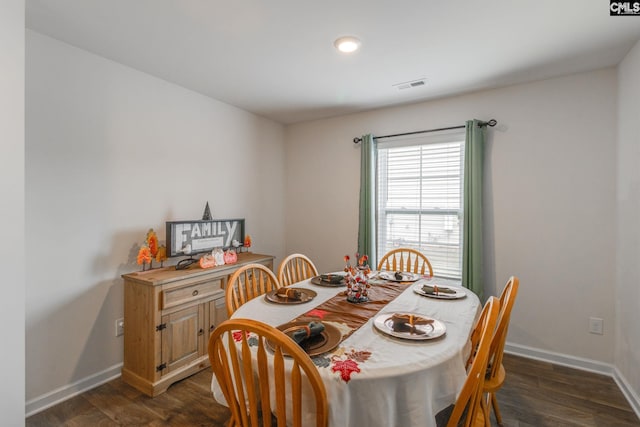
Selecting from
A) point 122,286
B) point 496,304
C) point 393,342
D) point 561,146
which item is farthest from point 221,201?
point 561,146

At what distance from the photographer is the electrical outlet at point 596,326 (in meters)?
2.56

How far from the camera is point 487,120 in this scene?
9.86 feet

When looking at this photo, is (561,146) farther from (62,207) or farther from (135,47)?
(62,207)

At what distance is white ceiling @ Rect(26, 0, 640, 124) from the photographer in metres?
1.80

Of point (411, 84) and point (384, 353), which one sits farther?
point (411, 84)

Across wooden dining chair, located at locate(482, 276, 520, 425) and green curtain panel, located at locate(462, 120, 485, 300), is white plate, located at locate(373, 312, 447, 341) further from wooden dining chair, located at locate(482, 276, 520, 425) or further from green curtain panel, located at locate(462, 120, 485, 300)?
green curtain panel, located at locate(462, 120, 485, 300)

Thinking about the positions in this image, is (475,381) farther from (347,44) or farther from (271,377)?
(347,44)

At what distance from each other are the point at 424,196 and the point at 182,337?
269cm

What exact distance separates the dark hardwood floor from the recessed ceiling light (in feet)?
8.68

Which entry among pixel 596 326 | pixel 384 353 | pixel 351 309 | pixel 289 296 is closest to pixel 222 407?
pixel 289 296

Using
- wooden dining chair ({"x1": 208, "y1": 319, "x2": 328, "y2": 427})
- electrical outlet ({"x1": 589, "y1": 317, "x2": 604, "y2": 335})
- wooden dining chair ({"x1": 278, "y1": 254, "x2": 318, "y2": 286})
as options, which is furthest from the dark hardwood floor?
wooden dining chair ({"x1": 208, "y1": 319, "x2": 328, "y2": 427})

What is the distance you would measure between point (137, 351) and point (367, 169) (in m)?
2.76

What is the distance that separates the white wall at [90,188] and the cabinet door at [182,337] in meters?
0.52

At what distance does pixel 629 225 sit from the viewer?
7.38 feet
